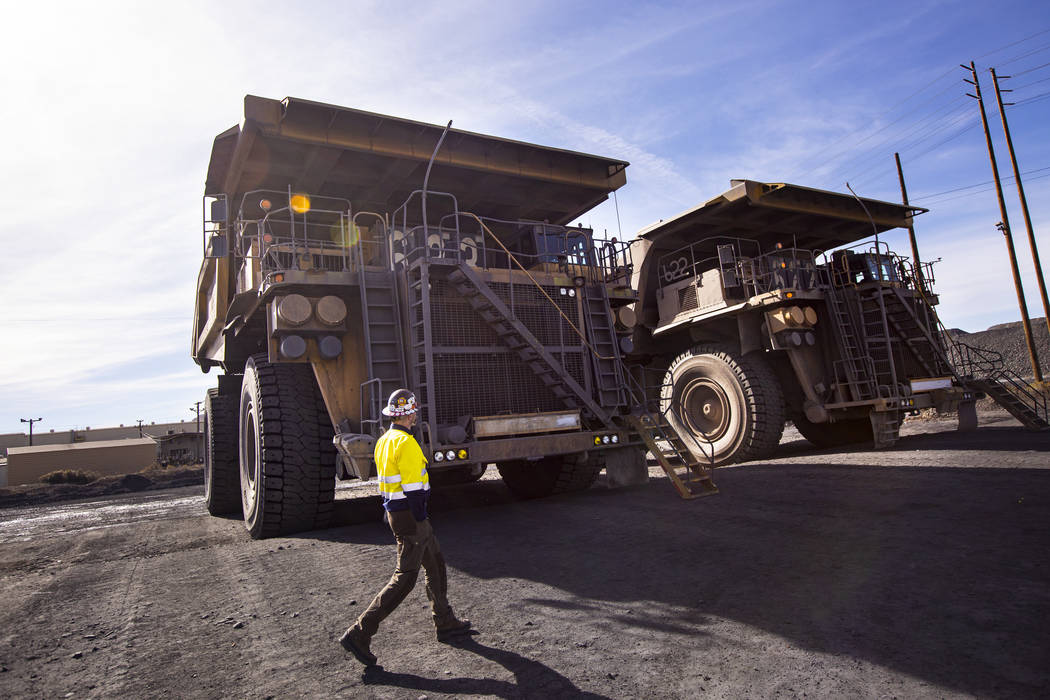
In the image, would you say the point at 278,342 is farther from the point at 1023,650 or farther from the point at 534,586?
the point at 1023,650

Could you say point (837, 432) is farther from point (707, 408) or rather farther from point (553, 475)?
point (553, 475)

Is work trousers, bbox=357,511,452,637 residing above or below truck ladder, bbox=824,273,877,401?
below

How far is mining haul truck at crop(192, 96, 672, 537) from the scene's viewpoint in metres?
6.57

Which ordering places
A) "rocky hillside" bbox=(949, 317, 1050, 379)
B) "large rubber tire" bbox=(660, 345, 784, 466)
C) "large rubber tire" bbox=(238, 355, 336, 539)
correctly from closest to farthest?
"large rubber tire" bbox=(238, 355, 336, 539)
"large rubber tire" bbox=(660, 345, 784, 466)
"rocky hillside" bbox=(949, 317, 1050, 379)

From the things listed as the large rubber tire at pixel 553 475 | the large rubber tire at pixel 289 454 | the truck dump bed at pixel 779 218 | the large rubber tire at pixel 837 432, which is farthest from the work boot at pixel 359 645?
the large rubber tire at pixel 837 432

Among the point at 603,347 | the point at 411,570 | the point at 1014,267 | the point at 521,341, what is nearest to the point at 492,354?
the point at 521,341

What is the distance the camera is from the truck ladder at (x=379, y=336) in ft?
21.8

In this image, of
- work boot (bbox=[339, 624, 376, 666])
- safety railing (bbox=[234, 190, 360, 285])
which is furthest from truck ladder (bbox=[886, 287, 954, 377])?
work boot (bbox=[339, 624, 376, 666])

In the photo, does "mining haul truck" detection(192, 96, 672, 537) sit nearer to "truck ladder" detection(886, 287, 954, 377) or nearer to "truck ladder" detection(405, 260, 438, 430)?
"truck ladder" detection(405, 260, 438, 430)

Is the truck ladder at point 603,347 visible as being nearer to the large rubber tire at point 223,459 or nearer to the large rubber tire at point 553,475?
the large rubber tire at point 553,475

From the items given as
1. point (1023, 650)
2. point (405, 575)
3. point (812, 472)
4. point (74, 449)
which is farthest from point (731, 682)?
point (74, 449)

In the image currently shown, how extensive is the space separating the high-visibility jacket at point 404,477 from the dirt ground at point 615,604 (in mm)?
738

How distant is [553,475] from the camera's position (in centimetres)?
854

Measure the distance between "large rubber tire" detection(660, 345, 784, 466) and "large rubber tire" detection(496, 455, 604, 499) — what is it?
1.97 meters
